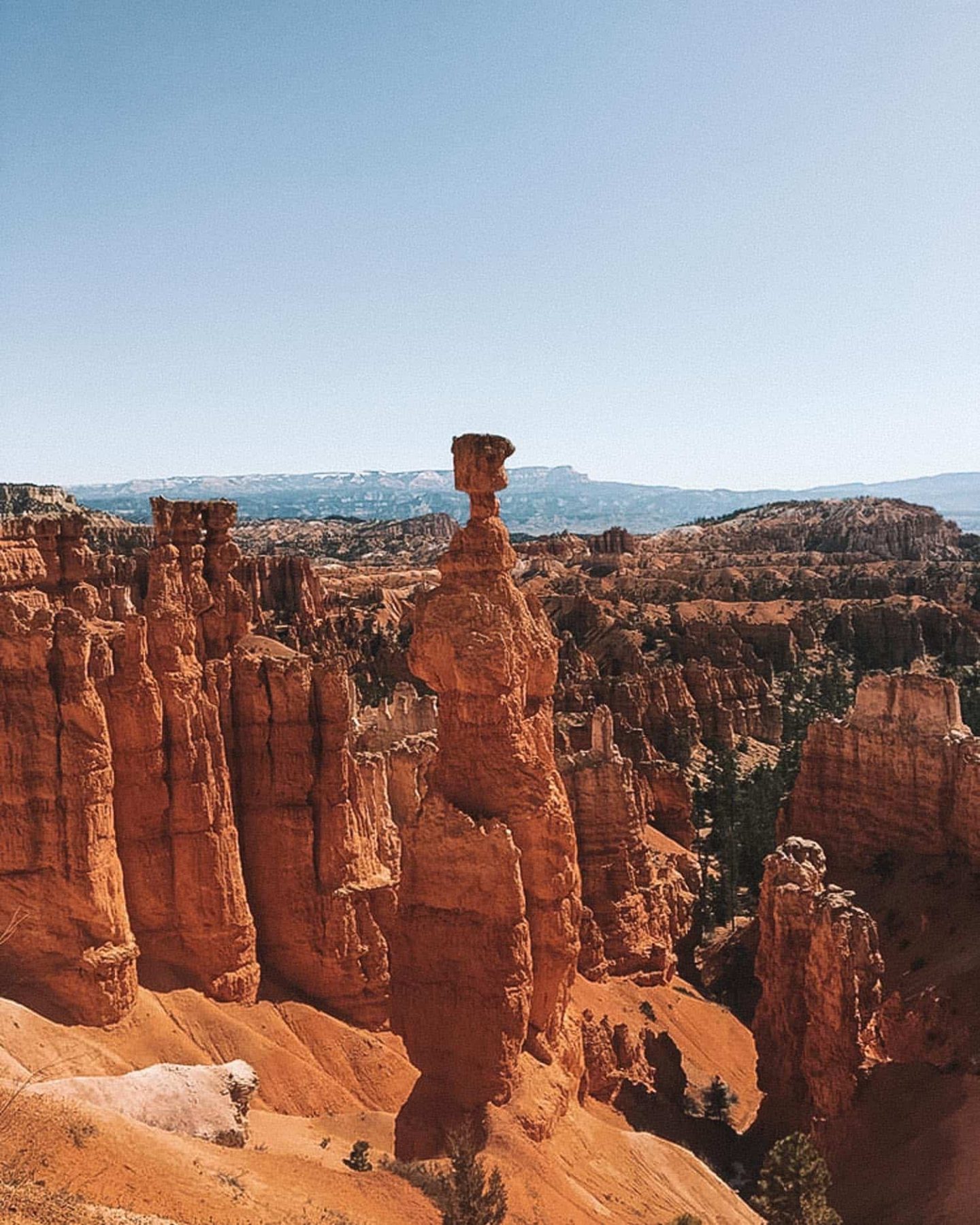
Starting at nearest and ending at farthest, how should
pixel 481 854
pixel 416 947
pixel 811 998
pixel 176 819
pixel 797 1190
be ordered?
pixel 481 854 < pixel 416 947 < pixel 797 1190 < pixel 176 819 < pixel 811 998

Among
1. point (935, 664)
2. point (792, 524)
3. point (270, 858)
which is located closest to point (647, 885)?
point (270, 858)

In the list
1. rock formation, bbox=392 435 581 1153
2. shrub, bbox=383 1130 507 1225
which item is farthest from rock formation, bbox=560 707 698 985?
shrub, bbox=383 1130 507 1225

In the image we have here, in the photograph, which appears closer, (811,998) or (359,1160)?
(359,1160)

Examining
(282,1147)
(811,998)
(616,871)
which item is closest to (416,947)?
(282,1147)

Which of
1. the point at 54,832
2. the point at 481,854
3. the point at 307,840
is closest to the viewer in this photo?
the point at 481,854

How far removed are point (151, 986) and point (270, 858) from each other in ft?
11.4

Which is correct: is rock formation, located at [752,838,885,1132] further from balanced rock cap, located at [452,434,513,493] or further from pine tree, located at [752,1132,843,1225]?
balanced rock cap, located at [452,434,513,493]

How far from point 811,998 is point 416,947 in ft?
33.6

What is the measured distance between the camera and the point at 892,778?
1316 inches

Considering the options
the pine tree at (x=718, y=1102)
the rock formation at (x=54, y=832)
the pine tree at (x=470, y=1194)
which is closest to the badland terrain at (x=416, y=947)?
the rock formation at (x=54, y=832)

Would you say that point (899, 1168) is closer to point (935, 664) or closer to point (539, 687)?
point (539, 687)

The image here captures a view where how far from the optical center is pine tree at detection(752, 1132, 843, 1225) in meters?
15.1

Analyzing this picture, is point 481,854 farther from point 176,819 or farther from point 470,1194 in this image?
point 176,819

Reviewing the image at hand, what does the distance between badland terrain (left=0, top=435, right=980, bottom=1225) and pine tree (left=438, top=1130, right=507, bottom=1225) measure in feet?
0.57
